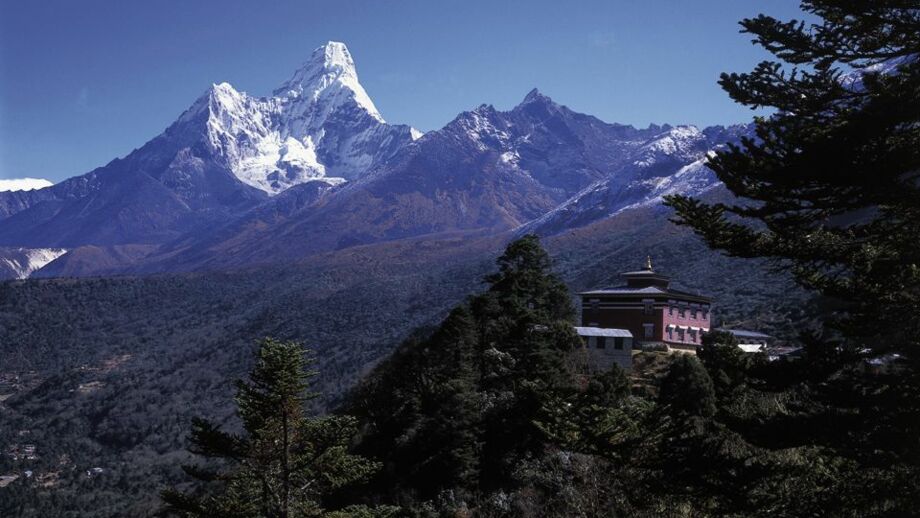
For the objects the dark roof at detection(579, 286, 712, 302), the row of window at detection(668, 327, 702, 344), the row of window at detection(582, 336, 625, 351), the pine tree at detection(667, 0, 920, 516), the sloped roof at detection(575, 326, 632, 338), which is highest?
the pine tree at detection(667, 0, 920, 516)

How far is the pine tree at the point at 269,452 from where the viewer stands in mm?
19422

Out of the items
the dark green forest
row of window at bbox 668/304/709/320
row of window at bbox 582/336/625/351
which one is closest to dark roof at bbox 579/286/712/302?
row of window at bbox 668/304/709/320

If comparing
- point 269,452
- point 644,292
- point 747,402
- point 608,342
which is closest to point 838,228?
point 269,452

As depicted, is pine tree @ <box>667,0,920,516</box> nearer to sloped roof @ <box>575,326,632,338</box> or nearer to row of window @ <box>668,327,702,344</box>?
sloped roof @ <box>575,326,632,338</box>

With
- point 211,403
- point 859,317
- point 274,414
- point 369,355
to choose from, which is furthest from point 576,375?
point 211,403

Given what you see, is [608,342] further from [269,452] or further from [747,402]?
[269,452]

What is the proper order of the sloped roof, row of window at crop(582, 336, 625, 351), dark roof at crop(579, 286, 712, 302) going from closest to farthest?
the sloped roof, row of window at crop(582, 336, 625, 351), dark roof at crop(579, 286, 712, 302)

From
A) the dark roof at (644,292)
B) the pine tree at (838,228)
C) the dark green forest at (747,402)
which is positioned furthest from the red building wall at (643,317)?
the pine tree at (838,228)

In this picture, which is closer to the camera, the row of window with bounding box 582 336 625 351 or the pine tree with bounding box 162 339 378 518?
the pine tree with bounding box 162 339 378 518

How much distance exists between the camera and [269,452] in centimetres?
1970

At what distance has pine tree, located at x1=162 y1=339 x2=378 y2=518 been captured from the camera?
63.7ft

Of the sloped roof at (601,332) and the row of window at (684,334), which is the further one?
the row of window at (684,334)

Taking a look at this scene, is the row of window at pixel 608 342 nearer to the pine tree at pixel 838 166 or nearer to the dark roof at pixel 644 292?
the dark roof at pixel 644 292

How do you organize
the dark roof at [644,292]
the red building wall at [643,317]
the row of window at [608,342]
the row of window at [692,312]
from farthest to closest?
the row of window at [692,312] < the dark roof at [644,292] < the red building wall at [643,317] < the row of window at [608,342]
